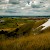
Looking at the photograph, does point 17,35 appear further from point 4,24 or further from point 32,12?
point 32,12

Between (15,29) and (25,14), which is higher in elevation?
(25,14)

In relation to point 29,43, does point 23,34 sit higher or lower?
higher

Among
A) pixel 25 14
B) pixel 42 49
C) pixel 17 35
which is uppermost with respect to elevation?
pixel 25 14

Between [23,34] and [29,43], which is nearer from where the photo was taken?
[29,43]

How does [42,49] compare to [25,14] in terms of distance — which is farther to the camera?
[25,14]

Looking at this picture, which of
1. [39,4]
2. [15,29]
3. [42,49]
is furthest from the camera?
[39,4]

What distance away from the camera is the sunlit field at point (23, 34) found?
3738 mm

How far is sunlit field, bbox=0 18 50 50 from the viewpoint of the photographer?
374 centimetres

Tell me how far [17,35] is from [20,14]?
0.61m

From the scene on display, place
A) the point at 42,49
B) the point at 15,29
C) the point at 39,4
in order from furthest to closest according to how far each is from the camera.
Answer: the point at 39,4 → the point at 15,29 → the point at 42,49

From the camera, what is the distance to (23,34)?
3912 mm

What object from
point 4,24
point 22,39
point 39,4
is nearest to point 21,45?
point 22,39

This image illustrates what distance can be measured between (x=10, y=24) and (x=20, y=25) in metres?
0.27

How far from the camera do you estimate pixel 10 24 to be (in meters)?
4.02
